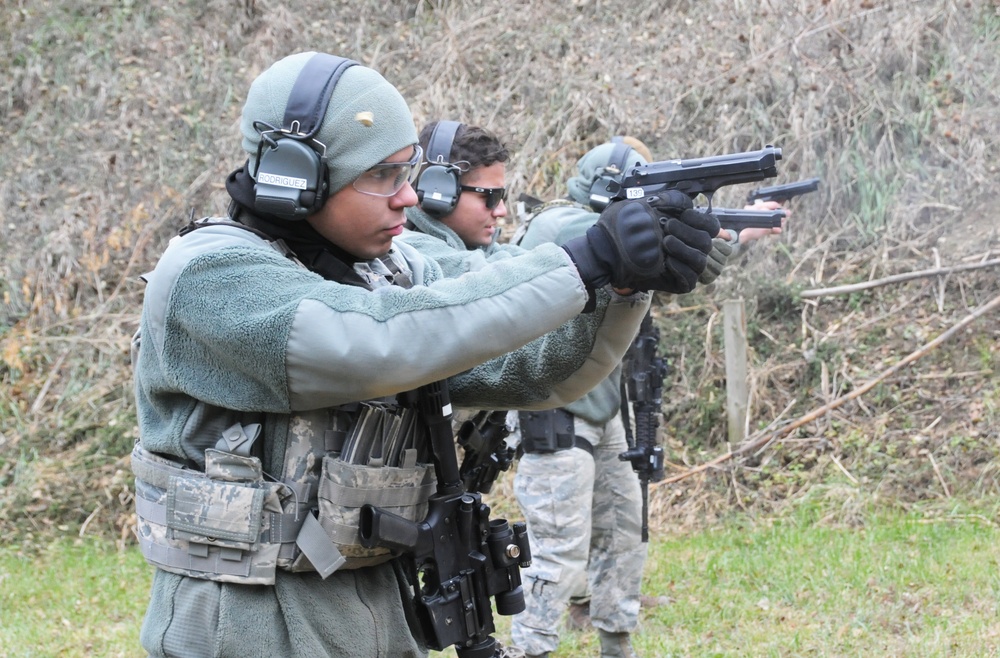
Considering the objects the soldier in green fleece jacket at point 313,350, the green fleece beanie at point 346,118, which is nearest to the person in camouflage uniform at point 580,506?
the soldier in green fleece jacket at point 313,350

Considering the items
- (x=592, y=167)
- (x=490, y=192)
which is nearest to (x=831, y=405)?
(x=592, y=167)

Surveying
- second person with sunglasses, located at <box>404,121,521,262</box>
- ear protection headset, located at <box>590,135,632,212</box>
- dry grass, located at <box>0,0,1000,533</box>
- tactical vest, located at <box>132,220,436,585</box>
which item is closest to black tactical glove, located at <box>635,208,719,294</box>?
tactical vest, located at <box>132,220,436,585</box>

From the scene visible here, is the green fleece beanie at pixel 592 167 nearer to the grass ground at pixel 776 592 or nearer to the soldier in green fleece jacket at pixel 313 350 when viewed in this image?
the grass ground at pixel 776 592

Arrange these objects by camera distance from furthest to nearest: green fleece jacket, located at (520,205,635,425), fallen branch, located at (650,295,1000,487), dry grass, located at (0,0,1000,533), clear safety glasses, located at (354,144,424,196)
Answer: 1. dry grass, located at (0,0,1000,533)
2. fallen branch, located at (650,295,1000,487)
3. green fleece jacket, located at (520,205,635,425)
4. clear safety glasses, located at (354,144,424,196)

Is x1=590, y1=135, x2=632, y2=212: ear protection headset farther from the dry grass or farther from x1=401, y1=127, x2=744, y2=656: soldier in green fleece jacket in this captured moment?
the dry grass

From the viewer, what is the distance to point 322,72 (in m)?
2.34

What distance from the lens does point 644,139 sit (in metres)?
9.71

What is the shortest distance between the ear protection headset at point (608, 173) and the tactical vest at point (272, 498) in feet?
10.7

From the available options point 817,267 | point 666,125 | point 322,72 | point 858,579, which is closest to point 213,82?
point 666,125

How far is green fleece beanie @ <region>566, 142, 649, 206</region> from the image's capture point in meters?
5.75

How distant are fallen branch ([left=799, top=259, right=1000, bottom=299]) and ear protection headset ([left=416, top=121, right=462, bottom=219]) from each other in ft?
15.1

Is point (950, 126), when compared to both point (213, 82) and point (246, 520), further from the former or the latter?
point (246, 520)

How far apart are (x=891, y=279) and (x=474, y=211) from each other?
4776mm

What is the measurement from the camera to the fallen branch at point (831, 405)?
776 cm
